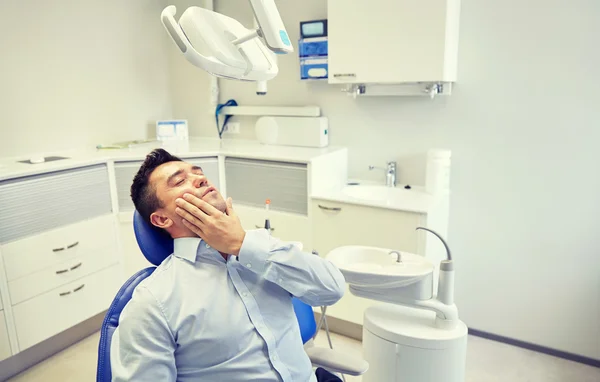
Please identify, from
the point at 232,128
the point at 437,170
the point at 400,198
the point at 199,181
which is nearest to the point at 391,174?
the point at 400,198

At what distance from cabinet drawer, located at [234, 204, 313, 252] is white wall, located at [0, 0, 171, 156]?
1.22 m

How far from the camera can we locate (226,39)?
1321 millimetres

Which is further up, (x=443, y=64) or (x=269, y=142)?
(x=443, y=64)

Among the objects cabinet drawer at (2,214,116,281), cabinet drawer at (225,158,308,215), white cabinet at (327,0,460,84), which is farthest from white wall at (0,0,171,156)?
white cabinet at (327,0,460,84)

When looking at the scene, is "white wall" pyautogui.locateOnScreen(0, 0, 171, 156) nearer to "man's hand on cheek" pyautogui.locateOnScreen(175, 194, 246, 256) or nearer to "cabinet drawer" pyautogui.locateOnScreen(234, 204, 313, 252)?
"cabinet drawer" pyautogui.locateOnScreen(234, 204, 313, 252)

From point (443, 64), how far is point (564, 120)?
0.67 m

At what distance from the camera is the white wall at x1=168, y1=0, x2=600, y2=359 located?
218 cm

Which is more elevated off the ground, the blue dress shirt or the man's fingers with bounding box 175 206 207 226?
the man's fingers with bounding box 175 206 207 226

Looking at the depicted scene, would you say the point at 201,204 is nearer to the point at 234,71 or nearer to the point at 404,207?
the point at 234,71

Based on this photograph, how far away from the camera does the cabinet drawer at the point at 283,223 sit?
259 cm

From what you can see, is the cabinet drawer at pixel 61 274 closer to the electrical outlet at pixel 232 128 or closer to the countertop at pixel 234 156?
the countertop at pixel 234 156

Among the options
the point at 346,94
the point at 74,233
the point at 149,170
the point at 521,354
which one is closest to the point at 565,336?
the point at 521,354

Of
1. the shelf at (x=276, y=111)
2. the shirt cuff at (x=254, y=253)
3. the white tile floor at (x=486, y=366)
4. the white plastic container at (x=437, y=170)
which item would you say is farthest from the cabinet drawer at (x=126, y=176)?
the shirt cuff at (x=254, y=253)

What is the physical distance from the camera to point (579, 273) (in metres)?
2.29
